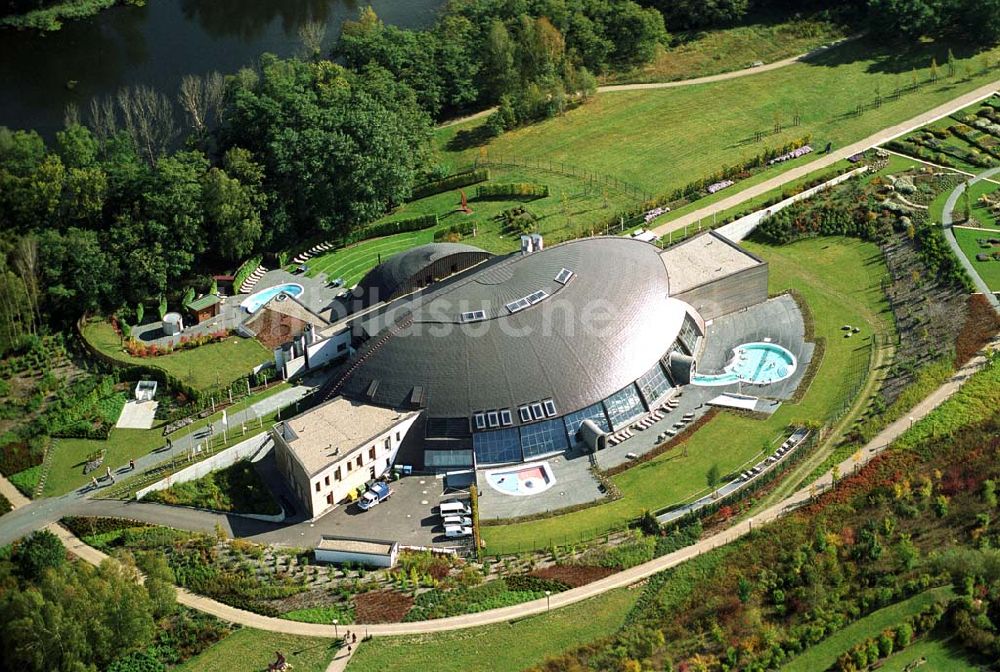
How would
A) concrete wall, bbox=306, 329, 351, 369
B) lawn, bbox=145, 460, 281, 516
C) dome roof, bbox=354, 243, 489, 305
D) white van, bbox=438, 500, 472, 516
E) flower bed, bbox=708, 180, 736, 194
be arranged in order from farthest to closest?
flower bed, bbox=708, 180, 736, 194, dome roof, bbox=354, 243, 489, 305, concrete wall, bbox=306, 329, 351, 369, lawn, bbox=145, 460, 281, 516, white van, bbox=438, 500, 472, 516

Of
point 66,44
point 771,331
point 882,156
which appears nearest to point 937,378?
point 771,331

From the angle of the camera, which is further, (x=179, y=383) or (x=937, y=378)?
(x=179, y=383)

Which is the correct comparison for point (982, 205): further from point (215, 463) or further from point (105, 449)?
point (105, 449)

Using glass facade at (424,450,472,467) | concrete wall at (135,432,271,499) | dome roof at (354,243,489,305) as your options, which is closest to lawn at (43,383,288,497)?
concrete wall at (135,432,271,499)

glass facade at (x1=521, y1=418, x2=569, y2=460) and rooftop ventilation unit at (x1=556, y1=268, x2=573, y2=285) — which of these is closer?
glass facade at (x1=521, y1=418, x2=569, y2=460)

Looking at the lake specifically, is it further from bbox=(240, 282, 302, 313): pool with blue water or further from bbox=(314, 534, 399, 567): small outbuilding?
bbox=(314, 534, 399, 567): small outbuilding

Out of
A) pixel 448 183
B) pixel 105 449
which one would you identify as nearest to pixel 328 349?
pixel 105 449

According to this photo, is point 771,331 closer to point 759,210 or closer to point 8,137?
point 759,210
